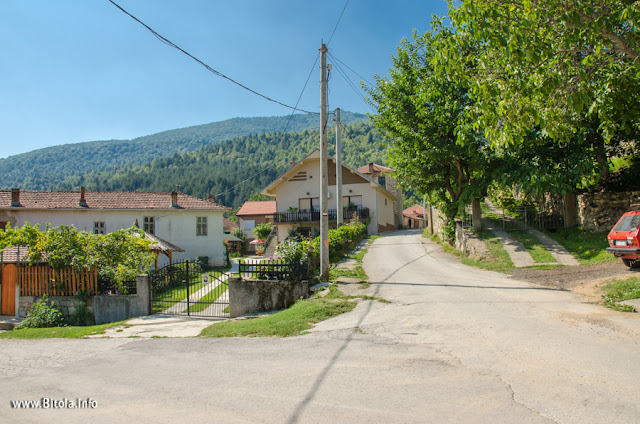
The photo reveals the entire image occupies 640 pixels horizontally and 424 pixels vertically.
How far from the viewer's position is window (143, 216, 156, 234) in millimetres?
32094

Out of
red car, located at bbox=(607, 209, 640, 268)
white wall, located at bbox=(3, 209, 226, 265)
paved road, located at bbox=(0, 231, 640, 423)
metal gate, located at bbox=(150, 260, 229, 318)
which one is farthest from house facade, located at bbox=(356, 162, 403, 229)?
paved road, located at bbox=(0, 231, 640, 423)

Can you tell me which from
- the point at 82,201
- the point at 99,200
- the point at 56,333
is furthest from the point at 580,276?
the point at 82,201

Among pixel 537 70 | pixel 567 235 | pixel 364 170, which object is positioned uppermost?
pixel 364 170

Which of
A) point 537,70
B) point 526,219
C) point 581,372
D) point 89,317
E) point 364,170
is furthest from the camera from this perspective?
point 364,170

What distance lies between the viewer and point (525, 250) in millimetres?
18062

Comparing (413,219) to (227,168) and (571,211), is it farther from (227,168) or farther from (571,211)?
(227,168)

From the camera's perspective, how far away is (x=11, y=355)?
8875 millimetres

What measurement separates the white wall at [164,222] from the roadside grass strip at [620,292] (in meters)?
25.6

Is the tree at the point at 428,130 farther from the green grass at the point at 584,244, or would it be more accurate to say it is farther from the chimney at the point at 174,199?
the chimney at the point at 174,199

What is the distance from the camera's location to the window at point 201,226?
1328 inches

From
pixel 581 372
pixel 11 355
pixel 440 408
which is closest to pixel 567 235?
pixel 581 372

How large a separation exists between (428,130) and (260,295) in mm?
11945

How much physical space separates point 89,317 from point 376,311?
10.8 meters

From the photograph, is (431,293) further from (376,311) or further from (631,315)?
(631,315)
